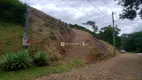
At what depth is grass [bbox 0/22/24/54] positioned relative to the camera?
14.6 m

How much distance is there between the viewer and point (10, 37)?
1616 centimetres

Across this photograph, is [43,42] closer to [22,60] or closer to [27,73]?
[22,60]

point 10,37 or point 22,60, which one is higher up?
point 10,37

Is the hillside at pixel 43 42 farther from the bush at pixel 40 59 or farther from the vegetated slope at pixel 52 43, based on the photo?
the bush at pixel 40 59

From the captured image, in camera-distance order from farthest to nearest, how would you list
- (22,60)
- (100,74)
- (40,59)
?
1. (40,59)
2. (100,74)
3. (22,60)

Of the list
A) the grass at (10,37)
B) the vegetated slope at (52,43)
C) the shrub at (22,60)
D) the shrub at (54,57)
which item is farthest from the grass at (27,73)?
the vegetated slope at (52,43)

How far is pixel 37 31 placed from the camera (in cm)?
1934

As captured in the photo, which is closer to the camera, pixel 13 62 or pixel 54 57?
pixel 13 62

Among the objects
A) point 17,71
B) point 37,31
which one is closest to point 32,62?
point 17,71

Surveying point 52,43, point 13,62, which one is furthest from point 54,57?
point 13,62

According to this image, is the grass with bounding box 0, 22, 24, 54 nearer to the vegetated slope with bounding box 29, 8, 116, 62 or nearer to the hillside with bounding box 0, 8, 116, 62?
the hillside with bounding box 0, 8, 116, 62

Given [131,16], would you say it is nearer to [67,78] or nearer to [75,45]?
[75,45]

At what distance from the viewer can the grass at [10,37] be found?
14.6 meters

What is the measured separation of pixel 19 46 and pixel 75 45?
992cm
